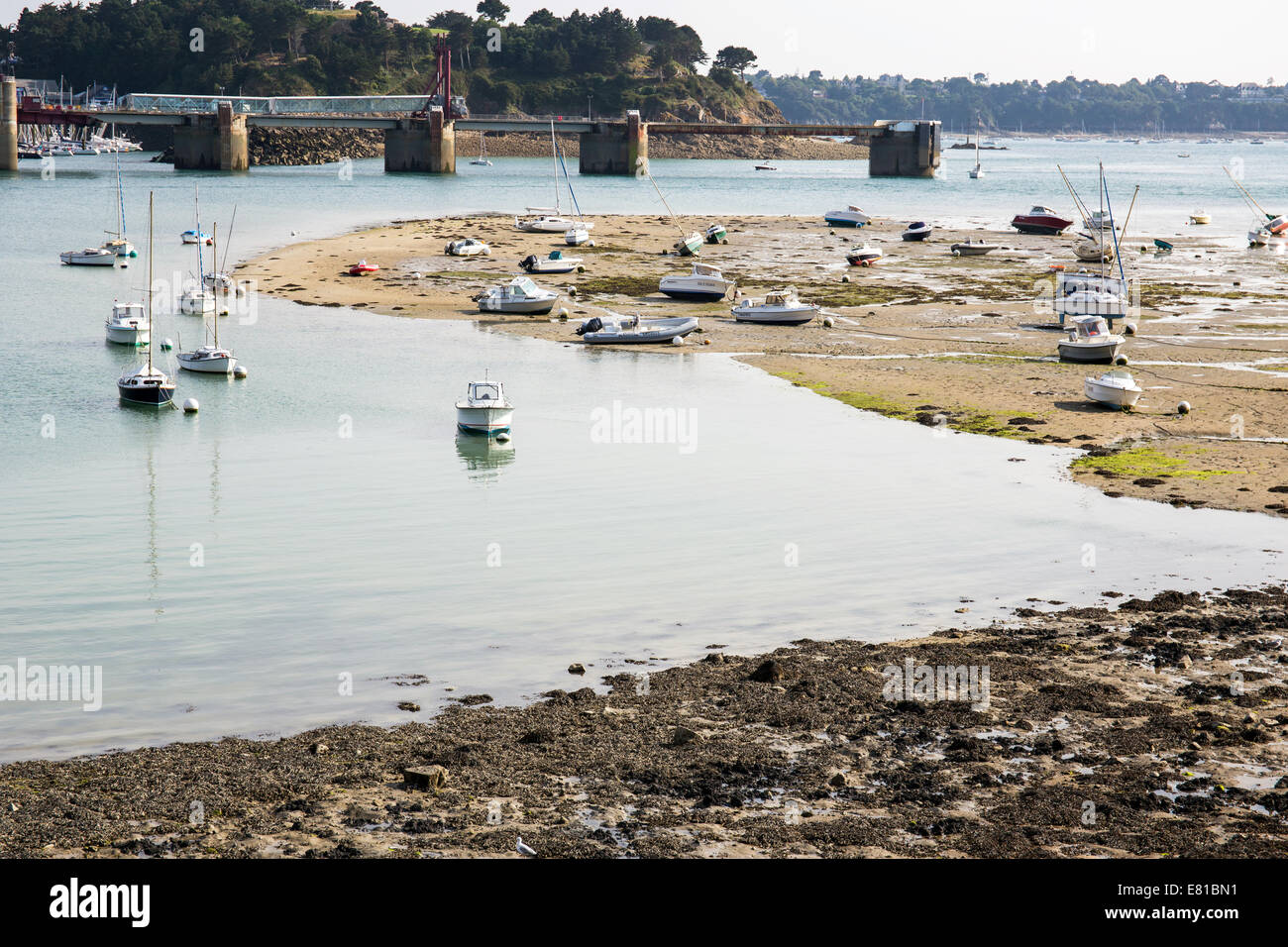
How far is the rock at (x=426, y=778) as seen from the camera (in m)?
14.9

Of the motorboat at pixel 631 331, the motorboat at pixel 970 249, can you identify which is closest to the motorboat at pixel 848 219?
the motorboat at pixel 970 249

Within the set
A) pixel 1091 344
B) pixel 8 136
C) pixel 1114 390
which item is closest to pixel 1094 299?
pixel 1091 344

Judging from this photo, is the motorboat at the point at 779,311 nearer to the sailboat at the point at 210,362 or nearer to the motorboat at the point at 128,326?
the sailboat at the point at 210,362

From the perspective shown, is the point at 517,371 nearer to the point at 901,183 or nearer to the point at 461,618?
the point at 461,618

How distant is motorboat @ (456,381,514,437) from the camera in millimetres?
35938

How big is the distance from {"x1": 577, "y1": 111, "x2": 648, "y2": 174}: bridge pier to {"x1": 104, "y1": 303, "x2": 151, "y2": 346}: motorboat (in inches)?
5843

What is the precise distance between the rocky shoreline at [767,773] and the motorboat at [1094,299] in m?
35.0

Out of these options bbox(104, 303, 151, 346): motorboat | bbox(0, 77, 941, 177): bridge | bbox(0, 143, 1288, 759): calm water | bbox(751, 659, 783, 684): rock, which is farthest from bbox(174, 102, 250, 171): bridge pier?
bbox(751, 659, 783, 684): rock

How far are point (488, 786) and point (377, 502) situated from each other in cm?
1585

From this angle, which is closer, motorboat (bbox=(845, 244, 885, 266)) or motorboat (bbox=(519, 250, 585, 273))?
motorboat (bbox=(519, 250, 585, 273))

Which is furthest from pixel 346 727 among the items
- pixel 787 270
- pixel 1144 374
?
pixel 787 270

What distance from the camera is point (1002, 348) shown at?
50031 millimetres

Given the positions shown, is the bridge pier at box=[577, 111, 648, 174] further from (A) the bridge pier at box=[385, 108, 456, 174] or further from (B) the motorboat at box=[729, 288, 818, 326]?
(B) the motorboat at box=[729, 288, 818, 326]

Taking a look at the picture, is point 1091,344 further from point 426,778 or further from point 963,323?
point 426,778
